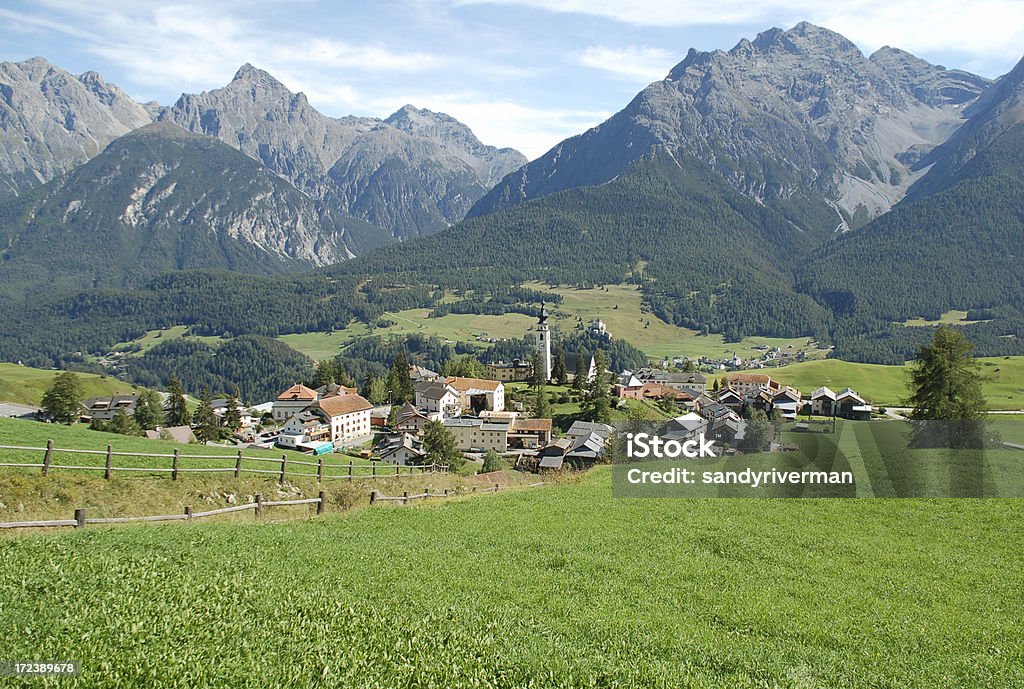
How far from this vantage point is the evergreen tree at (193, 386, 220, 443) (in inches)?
3403

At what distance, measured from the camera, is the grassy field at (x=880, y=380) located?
133 metres

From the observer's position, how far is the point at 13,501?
61.3ft

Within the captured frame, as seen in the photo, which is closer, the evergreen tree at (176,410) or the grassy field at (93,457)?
the grassy field at (93,457)

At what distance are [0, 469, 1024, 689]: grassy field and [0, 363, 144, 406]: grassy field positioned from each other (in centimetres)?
12496

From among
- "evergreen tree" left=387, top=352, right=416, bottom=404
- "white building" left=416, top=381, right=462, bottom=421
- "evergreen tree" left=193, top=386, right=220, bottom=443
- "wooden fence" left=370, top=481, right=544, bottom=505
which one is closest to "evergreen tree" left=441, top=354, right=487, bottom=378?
"evergreen tree" left=387, top=352, right=416, bottom=404

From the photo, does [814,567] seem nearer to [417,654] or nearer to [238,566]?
[417,654]

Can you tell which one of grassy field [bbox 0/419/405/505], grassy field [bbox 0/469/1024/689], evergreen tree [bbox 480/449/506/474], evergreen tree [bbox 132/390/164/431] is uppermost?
grassy field [bbox 0/419/405/505]

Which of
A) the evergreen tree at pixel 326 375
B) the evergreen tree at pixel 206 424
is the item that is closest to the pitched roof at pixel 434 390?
the evergreen tree at pixel 326 375

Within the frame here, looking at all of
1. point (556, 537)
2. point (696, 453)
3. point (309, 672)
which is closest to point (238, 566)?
point (309, 672)

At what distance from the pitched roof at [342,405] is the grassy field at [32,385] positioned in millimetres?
54819

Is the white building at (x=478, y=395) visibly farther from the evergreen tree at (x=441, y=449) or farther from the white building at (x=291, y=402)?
the evergreen tree at (x=441, y=449)

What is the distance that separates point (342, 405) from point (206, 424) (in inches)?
754

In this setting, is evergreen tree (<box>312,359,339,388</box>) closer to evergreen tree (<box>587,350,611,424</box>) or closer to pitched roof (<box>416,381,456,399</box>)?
pitched roof (<box>416,381,456,399</box>)
